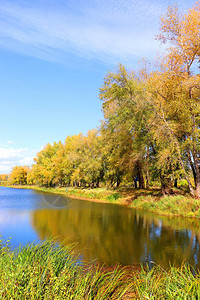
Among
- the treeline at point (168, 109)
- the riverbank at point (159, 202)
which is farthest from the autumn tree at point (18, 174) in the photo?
the treeline at point (168, 109)

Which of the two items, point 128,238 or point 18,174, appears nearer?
point 128,238

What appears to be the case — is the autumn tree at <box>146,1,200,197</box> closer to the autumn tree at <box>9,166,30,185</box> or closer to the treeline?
the treeline

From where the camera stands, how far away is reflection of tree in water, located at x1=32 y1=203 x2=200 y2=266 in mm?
9703

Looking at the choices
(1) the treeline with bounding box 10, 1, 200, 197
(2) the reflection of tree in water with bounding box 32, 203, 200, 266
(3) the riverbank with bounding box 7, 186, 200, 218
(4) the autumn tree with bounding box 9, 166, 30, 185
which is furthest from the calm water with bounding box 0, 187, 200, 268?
(4) the autumn tree with bounding box 9, 166, 30, 185

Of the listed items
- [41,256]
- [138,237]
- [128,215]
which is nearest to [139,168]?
[128,215]

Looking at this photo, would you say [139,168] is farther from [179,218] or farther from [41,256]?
[41,256]

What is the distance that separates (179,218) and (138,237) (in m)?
7.00

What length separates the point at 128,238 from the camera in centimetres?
1293

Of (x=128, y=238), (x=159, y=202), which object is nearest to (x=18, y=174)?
(x=159, y=202)

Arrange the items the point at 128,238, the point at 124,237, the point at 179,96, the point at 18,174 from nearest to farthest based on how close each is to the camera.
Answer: the point at 128,238 < the point at 124,237 < the point at 179,96 < the point at 18,174

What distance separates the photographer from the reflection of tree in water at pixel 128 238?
970 cm

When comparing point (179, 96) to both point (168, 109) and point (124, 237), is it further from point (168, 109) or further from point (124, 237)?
point (124, 237)

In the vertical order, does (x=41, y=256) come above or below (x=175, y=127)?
below

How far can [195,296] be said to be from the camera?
4203 mm
